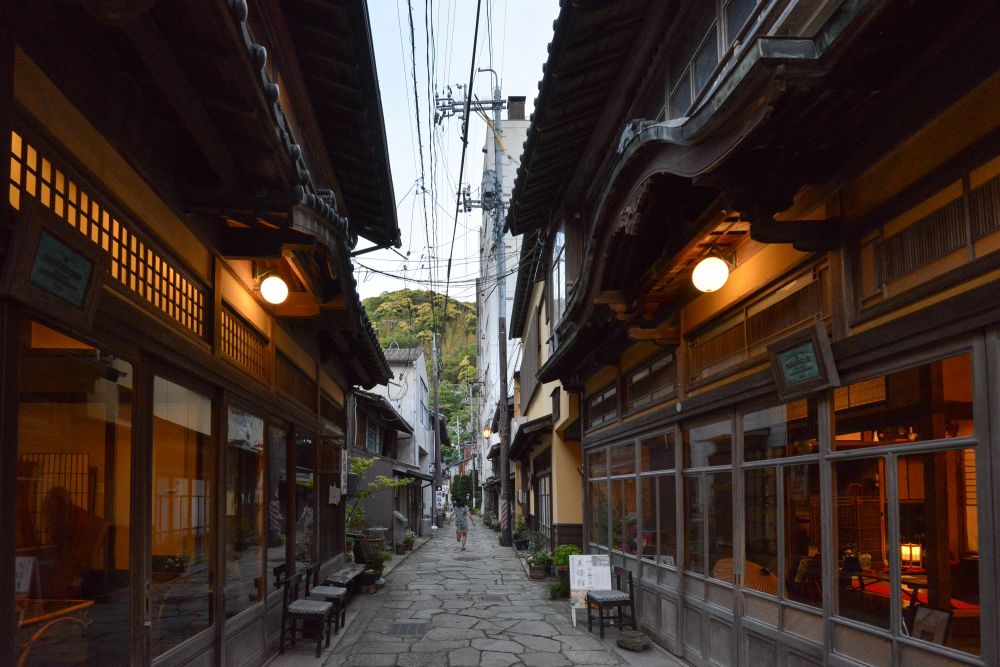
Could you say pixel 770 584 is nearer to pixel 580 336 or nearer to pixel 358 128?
pixel 580 336

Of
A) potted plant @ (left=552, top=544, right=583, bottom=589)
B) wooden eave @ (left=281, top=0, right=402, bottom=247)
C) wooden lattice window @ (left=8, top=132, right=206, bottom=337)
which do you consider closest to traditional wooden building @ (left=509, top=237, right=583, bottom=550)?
potted plant @ (left=552, top=544, right=583, bottom=589)

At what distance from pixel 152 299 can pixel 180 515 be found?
85.4 inches

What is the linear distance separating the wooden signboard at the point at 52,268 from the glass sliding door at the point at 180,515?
203cm

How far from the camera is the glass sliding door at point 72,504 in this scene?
15.1ft

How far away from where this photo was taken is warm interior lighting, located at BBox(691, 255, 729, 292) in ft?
27.7

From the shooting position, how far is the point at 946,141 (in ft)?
17.6

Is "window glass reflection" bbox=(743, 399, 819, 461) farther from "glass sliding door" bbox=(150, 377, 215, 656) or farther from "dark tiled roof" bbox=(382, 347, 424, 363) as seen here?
"dark tiled roof" bbox=(382, 347, 424, 363)

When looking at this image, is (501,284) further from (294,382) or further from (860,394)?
(860,394)

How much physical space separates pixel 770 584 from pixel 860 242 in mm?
3794

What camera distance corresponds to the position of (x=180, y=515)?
746 cm

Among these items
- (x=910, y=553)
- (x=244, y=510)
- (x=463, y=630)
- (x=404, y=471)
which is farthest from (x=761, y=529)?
(x=404, y=471)

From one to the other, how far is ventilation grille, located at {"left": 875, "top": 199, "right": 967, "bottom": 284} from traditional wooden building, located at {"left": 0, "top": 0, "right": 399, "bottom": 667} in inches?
178

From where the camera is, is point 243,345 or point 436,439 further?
point 436,439

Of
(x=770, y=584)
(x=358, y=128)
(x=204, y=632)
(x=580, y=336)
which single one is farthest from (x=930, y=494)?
(x=358, y=128)
